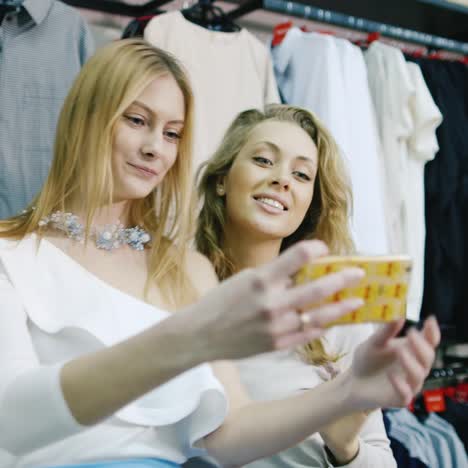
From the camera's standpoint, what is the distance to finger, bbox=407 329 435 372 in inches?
30.3

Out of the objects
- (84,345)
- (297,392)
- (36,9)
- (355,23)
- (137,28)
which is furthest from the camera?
(355,23)

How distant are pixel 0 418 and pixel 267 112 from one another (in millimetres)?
959

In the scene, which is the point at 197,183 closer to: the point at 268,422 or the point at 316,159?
the point at 316,159

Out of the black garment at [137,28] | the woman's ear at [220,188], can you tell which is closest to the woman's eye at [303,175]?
the woman's ear at [220,188]

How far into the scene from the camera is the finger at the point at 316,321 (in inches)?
23.9

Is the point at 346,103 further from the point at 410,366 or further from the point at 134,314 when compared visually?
the point at 410,366

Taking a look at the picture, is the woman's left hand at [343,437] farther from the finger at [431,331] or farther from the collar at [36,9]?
the collar at [36,9]

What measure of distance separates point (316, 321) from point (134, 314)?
0.45 meters

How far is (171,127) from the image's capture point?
1.15m

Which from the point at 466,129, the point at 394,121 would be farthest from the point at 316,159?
the point at 466,129

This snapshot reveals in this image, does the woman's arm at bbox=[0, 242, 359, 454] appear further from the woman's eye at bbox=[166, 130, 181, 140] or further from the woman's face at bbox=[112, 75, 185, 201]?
the woman's eye at bbox=[166, 130, 181, 140]

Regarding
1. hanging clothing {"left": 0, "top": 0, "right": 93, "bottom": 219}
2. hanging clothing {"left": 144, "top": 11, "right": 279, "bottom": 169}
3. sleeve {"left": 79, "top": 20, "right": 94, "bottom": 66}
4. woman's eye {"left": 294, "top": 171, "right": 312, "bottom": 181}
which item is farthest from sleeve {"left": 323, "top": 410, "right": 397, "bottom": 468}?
sleeve {"left": 79, "top": 20, "right": 94, "bottom": 66}

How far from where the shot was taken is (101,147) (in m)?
1.05

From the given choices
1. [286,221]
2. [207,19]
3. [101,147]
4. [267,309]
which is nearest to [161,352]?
[267,309]
